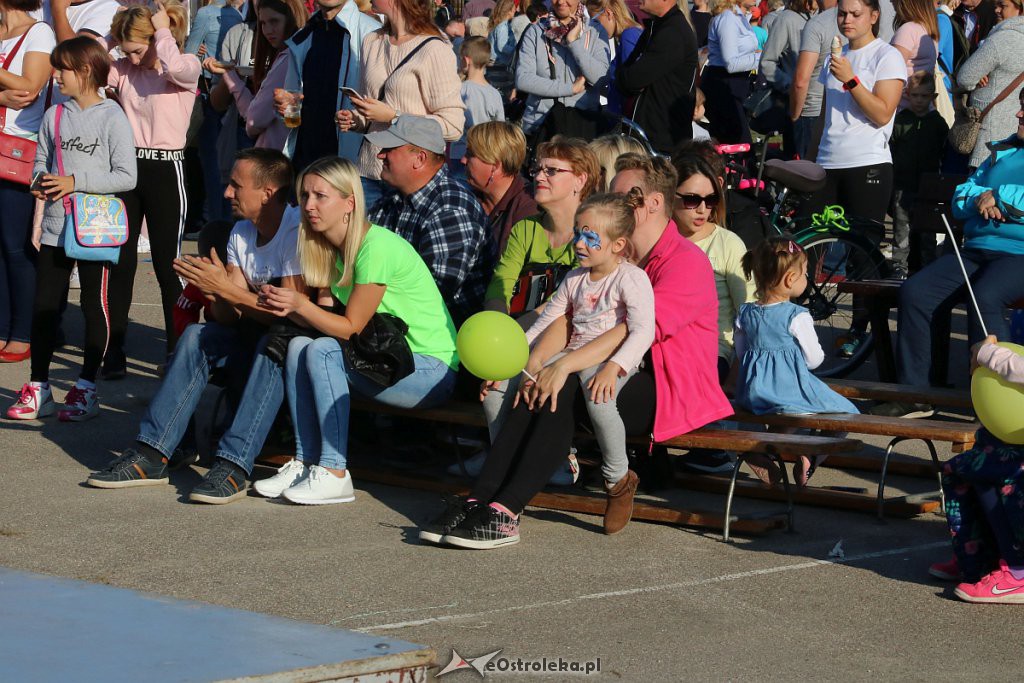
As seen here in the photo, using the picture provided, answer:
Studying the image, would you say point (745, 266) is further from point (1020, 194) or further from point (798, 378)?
point (1020, 194)

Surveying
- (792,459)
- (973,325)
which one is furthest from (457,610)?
(973,325)

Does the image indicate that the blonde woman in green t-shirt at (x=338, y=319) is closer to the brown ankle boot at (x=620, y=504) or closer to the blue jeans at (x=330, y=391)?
the blue jeans at (x=330, y=391)

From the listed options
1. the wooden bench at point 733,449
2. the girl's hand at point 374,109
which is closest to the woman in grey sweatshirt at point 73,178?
the girl's hand at point 374,109

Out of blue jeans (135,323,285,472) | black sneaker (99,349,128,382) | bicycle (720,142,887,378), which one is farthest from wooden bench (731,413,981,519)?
black sneaker (99,349,128,382)

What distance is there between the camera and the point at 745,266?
6.85m

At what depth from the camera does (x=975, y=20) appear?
13680 mm

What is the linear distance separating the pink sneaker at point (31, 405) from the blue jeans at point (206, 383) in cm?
147

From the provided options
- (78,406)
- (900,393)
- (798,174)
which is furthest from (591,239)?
(798,174)

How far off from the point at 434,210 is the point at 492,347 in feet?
4.85

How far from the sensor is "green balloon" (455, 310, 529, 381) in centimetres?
566

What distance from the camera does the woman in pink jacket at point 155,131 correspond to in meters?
8.82

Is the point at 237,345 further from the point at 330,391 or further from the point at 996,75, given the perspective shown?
the point at 996,75

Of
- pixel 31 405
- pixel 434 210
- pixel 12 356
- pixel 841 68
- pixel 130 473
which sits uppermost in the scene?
pixel 841 68

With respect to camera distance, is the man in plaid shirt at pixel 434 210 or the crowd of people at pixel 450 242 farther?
the man in plaid shirt at pixel 434 210
